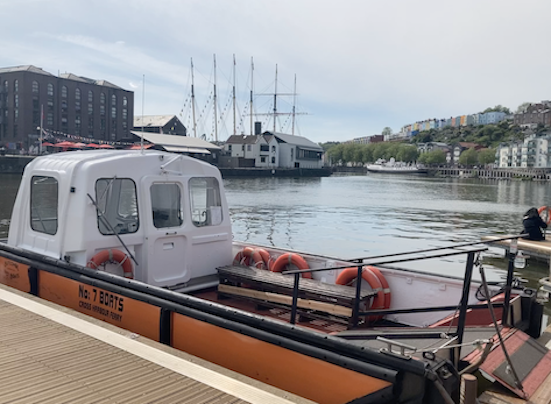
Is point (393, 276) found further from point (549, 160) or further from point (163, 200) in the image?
point (549, 160)

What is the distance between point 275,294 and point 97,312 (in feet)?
7.41

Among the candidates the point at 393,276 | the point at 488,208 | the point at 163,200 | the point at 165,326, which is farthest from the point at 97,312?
the point at 488,208

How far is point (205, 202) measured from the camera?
7336mm

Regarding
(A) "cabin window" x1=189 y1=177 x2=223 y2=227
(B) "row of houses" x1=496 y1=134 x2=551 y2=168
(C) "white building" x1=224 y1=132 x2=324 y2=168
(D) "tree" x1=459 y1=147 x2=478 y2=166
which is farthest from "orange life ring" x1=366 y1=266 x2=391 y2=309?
(D) "tree" x1=459 y1=147 x2=478 y2=166

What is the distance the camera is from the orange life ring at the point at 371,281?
20.6 feet

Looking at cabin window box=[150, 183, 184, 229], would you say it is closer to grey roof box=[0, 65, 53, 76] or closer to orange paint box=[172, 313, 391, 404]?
orange paint box=[172, 313, 391, 404]

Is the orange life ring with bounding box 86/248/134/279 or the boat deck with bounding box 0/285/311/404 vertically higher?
the orange life ring with bounding box 86/248/134/279

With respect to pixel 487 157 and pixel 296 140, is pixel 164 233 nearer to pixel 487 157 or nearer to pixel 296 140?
pixel 296 140

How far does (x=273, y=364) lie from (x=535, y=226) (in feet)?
41.5

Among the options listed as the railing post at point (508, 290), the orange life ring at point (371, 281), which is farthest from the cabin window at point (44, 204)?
the railing post at point (508, 290)

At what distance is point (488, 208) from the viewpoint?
116ft

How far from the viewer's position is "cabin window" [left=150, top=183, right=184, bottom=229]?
6.66 m

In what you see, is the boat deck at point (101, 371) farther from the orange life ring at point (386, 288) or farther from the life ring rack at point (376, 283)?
the orange life ring at point (386, 288)

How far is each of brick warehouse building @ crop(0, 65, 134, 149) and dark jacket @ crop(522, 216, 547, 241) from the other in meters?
78.2
